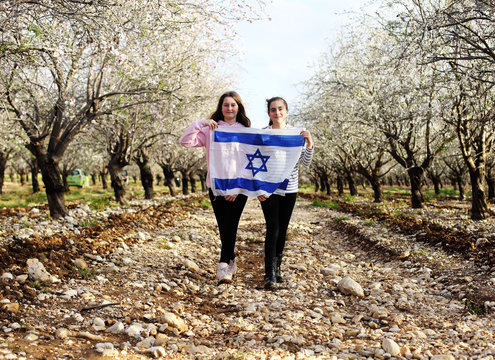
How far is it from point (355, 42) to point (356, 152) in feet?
34.1

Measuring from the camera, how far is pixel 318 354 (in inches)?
141

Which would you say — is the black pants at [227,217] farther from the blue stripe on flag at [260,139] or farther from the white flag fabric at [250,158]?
the blue stripe on flag at [260,139]

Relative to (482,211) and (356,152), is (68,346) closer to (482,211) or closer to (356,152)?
(482,211)

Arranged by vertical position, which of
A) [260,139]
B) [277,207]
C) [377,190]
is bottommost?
[377,190]

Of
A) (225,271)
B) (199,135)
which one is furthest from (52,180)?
(225,271)

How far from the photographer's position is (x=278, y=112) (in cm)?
595

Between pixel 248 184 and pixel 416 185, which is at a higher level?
pixel 248 184

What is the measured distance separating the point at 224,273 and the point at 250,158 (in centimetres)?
186

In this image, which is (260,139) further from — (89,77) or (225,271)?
(89,77)

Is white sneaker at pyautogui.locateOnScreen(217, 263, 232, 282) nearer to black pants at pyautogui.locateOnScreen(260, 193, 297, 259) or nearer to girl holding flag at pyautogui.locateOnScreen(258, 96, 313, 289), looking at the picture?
girl holding flag at pyautogui.locateOnScreen(258, 96, 313, 289)

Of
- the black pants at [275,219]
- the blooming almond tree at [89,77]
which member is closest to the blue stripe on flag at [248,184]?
the black pants at [275,219]

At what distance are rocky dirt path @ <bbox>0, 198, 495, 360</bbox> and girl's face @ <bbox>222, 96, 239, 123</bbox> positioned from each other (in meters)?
2.64

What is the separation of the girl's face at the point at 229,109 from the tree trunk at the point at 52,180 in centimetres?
778

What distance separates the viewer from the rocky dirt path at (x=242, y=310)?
3.55 metres
